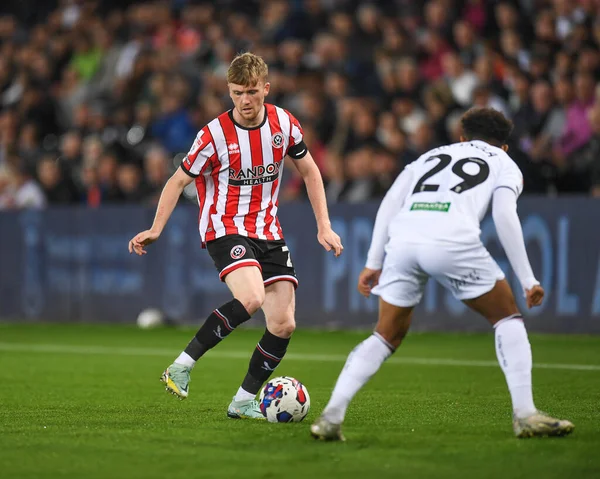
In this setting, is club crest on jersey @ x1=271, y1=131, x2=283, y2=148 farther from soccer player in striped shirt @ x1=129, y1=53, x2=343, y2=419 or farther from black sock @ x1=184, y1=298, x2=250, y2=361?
black sock @ x1=184, y1=298, x2=250, y2=361

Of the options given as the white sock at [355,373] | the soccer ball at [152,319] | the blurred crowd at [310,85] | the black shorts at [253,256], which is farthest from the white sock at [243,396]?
the soccer ball at [152,319]

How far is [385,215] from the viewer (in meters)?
6.23

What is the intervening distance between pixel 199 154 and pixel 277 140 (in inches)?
21.2

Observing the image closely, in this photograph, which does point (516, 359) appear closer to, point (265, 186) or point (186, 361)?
point (186, 361)

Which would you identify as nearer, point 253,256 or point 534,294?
point 534,294

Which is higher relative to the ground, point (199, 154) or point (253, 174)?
point (199, 154)

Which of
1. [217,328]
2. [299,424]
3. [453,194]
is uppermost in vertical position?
[453,194]

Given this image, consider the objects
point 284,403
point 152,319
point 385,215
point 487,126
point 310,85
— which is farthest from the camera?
point 310,85

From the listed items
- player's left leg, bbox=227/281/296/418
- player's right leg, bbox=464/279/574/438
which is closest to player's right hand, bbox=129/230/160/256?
player's left leg, bbox=227/281/296/418

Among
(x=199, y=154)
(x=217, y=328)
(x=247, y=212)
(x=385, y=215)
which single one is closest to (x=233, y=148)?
(x=199, y=154)

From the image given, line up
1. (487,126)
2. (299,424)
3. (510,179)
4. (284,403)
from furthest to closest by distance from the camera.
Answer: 1. (284,403)
2. (299,424)
3. (487,126)
4. (510,179)

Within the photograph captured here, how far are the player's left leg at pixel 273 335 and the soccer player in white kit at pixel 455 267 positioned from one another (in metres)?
1.38

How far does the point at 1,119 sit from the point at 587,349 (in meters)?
11.5

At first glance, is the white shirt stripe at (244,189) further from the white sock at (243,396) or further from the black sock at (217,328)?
the white sock at (243,396)
